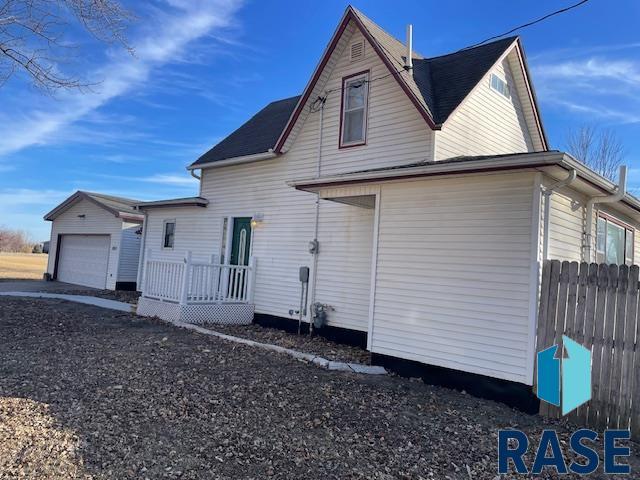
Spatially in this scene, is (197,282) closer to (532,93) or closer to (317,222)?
(317,222)

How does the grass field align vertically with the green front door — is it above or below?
below

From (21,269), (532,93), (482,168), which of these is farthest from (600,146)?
(21,269)

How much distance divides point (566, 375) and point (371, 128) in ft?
19.5

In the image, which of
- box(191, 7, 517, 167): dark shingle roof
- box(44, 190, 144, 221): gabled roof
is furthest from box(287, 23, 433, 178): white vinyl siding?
box(44, 190, 144, 221): gabled roof

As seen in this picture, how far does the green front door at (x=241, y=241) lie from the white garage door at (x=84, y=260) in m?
8.79

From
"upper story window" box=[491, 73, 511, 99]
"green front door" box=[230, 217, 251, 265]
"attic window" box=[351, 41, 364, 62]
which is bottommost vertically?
"green front door" box=[230, 217, 251, 265]

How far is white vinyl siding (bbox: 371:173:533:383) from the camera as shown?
5.62m

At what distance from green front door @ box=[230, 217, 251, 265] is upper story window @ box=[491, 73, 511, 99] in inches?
269

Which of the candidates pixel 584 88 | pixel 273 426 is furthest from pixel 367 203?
pixel 584 88

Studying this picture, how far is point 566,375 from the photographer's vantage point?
5.16 meters

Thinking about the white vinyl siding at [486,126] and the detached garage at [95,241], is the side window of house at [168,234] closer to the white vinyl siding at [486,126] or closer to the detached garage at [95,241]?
the detached garage at [95,241]

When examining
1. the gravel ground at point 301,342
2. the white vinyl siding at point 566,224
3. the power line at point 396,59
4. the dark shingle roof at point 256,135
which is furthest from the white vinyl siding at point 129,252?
the white vinyl siding at point 566,224

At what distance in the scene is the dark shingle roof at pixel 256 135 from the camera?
11.9 meters

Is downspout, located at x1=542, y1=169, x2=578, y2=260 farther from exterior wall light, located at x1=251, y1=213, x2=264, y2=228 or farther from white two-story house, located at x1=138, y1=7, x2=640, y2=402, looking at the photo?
exterior wall light, located at x1=251, y1=213, x2=264, y2=228
